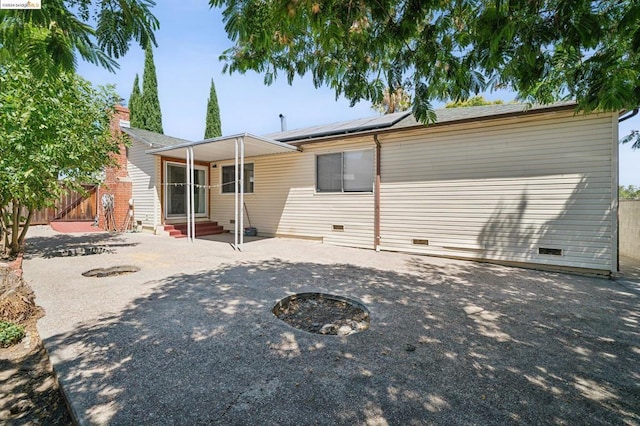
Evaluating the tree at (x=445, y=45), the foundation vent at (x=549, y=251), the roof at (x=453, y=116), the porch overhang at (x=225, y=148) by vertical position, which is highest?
the roof at (x=453, y=116)

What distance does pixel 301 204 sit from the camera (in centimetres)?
938

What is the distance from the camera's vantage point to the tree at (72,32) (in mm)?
1538

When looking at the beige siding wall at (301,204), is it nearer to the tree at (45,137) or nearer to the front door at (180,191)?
the front door at (180,191)

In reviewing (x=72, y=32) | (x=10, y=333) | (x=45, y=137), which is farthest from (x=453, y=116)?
(x=45, y=137)

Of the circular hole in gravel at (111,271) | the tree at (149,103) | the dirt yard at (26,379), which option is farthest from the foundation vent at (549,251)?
the tree at (149,103)

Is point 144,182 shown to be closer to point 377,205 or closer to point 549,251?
point 377,205

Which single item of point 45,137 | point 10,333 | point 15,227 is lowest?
point 10,333

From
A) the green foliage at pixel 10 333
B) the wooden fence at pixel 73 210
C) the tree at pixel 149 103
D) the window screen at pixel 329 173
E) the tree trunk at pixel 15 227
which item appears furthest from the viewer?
the tree at pixel 149 103

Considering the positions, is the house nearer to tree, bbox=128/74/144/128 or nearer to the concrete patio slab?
the concrete patio slab

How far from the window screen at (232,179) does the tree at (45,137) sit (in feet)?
13.8

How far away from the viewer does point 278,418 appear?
1.82 meters

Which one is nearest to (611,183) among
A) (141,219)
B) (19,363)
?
(19,363)

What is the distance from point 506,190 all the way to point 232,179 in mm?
8952

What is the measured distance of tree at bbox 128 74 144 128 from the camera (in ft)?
65.6
